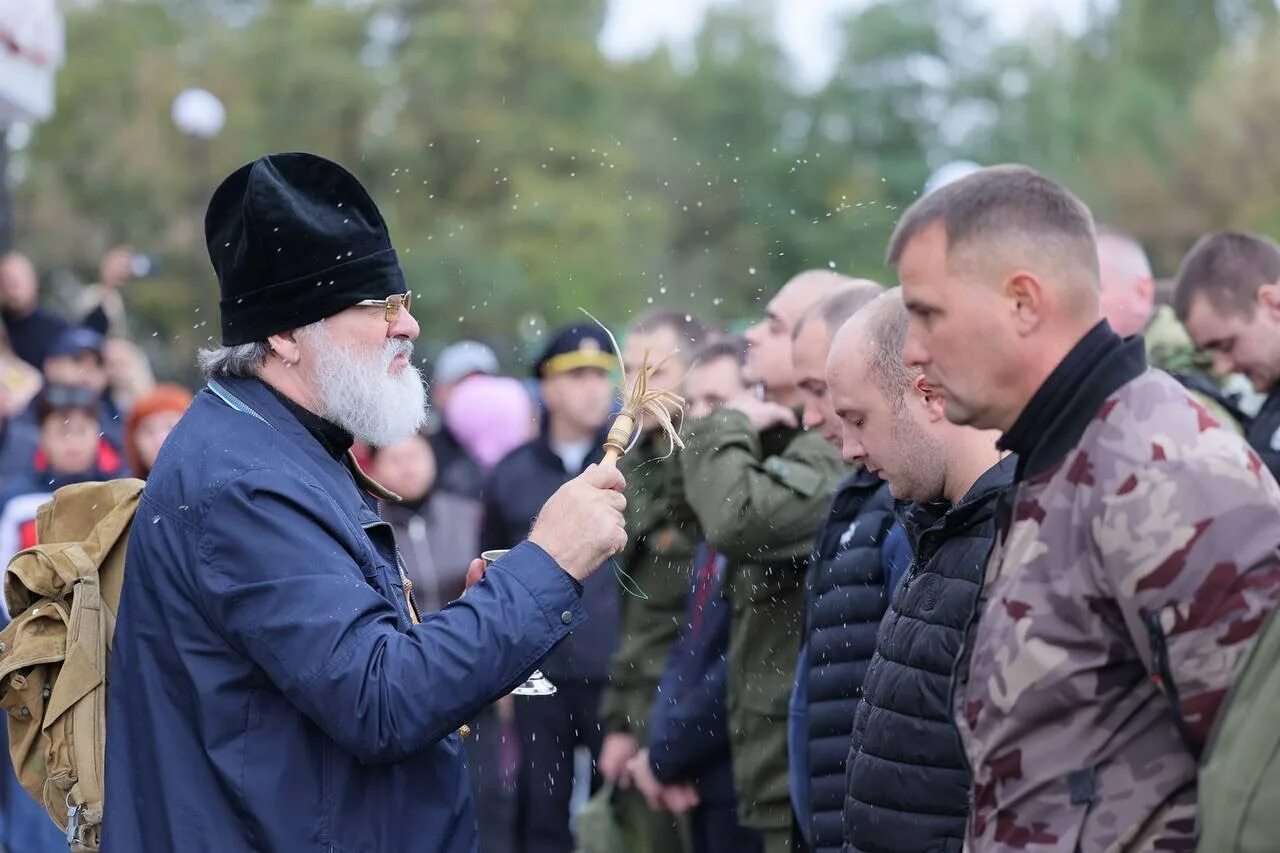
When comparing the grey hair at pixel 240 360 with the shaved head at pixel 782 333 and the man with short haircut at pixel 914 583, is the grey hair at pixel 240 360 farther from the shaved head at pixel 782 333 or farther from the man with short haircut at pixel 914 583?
the shaved head at pixel 782 333

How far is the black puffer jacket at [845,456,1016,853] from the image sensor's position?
128 inches

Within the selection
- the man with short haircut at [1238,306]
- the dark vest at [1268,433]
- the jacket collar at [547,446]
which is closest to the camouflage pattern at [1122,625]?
the dark vest at [1268,433]

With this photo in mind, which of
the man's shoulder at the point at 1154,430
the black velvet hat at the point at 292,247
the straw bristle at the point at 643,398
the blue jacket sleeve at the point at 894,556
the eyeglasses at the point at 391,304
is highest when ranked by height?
the black velvet hat at the point at 292,247

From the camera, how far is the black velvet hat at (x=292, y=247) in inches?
132

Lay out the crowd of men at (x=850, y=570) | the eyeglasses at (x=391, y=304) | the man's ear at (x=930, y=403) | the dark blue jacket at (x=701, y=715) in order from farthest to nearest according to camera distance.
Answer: the dark blue jacket at (x=701, y=715), the man's ear at (x=930, y=403), the eyeglasses at (x=391, y=304), the crowd of men at (x=850, y=570)

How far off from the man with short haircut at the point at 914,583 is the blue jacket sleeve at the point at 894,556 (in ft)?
0.93

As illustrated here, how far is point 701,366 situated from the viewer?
6.01 meters

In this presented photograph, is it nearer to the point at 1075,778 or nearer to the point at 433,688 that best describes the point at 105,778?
the point at 433,688

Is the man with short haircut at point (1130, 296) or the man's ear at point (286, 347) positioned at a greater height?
the man's ear at point (286, 347)

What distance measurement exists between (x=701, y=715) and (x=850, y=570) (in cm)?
162

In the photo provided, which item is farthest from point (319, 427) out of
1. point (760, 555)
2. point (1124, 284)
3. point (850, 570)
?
point (1124, 284)

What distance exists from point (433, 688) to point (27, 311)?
9300mm

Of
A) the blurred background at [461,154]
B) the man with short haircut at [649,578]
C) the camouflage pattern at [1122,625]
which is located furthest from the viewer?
the blurred background at [461,154]

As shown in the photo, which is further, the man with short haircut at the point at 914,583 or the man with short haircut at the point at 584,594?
the man with short haircut at the point at 584,594
